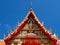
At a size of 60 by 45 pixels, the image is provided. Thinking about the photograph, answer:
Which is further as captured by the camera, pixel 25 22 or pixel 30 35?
pixel 25 22

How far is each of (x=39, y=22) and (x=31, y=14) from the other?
1.27 metres

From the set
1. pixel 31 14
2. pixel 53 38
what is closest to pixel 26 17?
pixel 31 14

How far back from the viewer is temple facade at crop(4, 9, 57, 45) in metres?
38.5

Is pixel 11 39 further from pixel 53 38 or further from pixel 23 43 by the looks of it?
pixel 53 38

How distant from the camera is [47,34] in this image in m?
38.5

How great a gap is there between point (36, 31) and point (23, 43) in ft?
6.28

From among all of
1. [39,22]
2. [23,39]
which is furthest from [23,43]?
[39,22]

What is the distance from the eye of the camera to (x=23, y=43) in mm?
38625

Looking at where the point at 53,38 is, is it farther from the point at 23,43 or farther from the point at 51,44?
the point at 23,43

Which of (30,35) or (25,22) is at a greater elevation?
(25,22)

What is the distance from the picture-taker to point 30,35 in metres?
38.8

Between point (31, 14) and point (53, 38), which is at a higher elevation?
point (31, 14)

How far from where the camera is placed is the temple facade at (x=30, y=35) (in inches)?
1517

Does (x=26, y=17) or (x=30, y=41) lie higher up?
(x=26, y=17)
